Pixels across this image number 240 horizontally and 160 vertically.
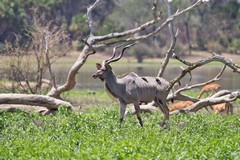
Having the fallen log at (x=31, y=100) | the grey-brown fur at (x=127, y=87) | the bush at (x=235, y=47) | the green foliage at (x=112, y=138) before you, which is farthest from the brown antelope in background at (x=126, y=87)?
the bush at (x=235, y=47)

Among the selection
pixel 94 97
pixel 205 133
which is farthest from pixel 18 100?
pixel 94 97

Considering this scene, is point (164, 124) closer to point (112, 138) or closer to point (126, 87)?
point (126, 87)

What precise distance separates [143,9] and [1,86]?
48.0 m

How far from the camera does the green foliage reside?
34.2 ft

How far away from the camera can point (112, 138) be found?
12.5 m

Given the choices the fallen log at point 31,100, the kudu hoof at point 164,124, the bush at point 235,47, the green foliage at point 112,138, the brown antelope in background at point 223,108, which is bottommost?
the bush at point 235,47

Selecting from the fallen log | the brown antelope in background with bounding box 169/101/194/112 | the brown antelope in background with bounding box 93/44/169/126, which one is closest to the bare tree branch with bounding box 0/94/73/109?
the fallen log

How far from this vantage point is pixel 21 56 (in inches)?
953

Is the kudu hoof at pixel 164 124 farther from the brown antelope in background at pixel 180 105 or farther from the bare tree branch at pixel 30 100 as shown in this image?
the brown antelope in background at pixel 180 105

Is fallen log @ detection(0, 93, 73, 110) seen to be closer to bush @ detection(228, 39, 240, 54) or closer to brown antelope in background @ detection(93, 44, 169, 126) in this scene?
brown antelope in background @ detection(93, 44, 169, 126)

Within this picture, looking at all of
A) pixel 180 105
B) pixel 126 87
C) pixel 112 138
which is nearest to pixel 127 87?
pixel 126 87

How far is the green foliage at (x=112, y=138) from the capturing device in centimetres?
1044

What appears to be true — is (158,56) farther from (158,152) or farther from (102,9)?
(158,152)

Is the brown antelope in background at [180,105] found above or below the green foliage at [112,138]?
below
